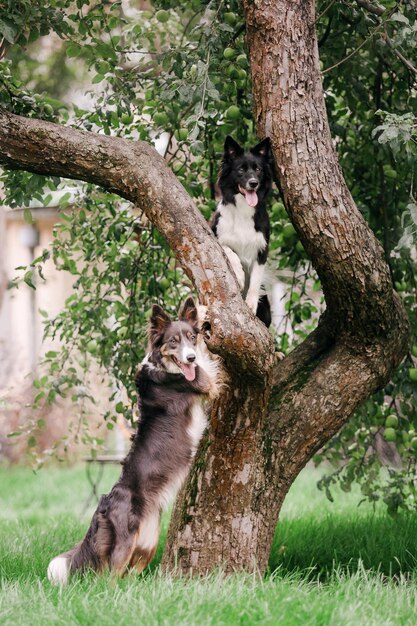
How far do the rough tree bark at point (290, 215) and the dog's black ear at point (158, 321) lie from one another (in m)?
0.48

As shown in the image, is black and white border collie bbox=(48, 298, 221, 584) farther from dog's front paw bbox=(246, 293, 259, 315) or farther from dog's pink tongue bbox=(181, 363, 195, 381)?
dog's front paw bbox=(246, 293, 259, 315)

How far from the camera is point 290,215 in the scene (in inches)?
177

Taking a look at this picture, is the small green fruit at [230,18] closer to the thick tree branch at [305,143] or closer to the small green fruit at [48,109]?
the thick tree branch at [305,143]

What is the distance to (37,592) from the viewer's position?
393 centimetres

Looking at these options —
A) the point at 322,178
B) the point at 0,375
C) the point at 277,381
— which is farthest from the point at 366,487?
the point at 0,375

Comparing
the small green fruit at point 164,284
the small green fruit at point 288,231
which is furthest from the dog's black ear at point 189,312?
the small green fruit at point 288,231

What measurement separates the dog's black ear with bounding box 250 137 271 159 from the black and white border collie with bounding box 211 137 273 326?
20 centimetres

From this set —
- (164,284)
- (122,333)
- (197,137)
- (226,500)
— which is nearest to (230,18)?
(197,137)

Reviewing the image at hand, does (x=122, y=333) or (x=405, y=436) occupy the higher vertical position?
(x=122, y=333)

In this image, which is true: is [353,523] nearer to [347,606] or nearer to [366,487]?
[366,487]

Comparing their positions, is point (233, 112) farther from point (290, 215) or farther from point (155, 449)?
point (155, 449)

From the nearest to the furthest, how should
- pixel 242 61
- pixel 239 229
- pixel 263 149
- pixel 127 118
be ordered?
1. pixel 263 149
2. pixel 239 229
3. pixel 242 61
4. pixel 127 118

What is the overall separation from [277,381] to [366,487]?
1.53m

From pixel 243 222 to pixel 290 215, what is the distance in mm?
440
